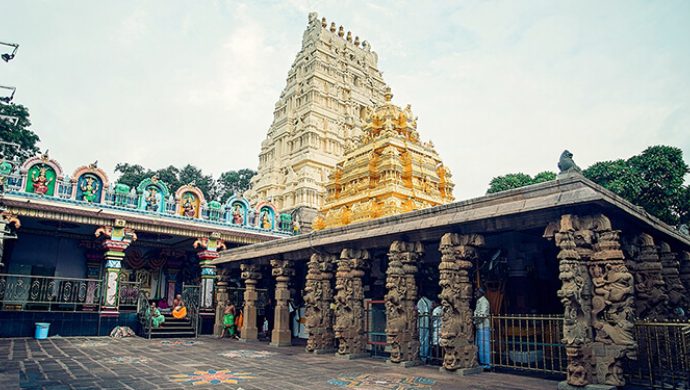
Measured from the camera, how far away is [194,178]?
145ft

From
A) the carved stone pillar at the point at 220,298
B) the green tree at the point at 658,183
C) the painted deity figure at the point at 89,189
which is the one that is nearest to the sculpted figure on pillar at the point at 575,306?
the carved stone pillar at the point at 220,298

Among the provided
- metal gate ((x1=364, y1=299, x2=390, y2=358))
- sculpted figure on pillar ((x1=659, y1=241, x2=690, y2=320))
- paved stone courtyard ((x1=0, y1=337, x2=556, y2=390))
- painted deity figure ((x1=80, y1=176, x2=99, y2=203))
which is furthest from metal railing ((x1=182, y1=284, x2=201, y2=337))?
sculpted figure on pillar ((x1=659, y1=241, x2=690, y2=320))

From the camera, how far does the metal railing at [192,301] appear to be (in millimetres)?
16047

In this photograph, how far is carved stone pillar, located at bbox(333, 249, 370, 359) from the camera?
10.4 m

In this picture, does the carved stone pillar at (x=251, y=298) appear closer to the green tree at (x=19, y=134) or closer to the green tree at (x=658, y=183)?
the green tree at (x=658, y=183)

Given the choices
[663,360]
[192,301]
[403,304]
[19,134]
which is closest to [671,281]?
[663,360]

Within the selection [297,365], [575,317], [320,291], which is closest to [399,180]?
[320,291]

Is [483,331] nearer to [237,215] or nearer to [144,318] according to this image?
[144,318]

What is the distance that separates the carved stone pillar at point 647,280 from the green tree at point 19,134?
29715mm

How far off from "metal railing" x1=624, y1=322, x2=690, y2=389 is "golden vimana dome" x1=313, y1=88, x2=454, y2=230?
1078cm

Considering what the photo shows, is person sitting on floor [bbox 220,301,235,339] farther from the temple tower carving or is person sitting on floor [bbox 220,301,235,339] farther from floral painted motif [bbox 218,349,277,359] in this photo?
the temple tower carving

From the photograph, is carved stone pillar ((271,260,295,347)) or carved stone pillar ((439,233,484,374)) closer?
carved stone pillar ((439,233,484,374))

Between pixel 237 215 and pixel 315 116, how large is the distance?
1191 centimetres

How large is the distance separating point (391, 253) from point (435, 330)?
1.87 meters
